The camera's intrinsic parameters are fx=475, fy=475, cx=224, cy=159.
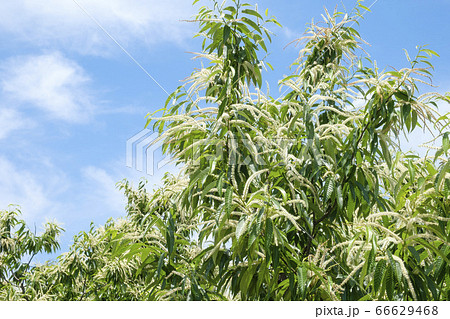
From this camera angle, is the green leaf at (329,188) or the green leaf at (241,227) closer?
the green leaf at (241,227)

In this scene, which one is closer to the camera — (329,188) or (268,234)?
(268,234)

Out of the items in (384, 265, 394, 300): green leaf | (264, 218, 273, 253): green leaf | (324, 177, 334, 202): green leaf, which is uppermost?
(324, 177, 334, 202): green leaf

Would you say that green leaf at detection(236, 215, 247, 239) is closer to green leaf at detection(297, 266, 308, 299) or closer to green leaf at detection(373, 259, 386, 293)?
green leaf at detection(297, 266, 308, 299)

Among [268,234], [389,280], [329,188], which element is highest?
[329,188]

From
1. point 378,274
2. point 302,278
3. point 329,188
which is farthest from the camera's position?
point 329,188

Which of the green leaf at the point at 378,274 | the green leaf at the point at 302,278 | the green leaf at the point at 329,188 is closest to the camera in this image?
the green leaf at the point at 378,274

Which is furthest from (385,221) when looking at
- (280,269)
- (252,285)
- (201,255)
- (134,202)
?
(134,202)

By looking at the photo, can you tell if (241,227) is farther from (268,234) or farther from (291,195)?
(291,195)

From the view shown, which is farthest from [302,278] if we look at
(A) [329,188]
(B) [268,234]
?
(A) [329,188]

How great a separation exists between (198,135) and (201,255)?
29.1 inches

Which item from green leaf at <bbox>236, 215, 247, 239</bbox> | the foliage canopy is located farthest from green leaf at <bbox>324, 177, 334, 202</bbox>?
green leaf at <bbox>236, 215, 247, 239</bbox>

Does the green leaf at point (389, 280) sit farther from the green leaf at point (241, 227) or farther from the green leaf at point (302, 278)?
the green leaf at point (241, 227)

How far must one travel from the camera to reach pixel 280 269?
271cm

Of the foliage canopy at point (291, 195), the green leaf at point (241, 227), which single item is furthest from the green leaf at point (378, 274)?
the green leaf at point (241, 227)
